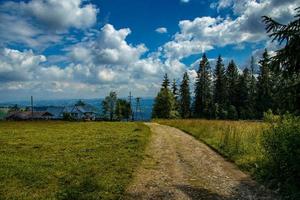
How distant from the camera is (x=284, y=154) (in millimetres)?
11953

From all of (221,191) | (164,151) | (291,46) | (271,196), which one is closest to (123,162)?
(164,151)

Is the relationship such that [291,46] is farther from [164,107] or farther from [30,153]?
[164,107]

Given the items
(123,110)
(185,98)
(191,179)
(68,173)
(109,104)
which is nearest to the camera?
(191,179)

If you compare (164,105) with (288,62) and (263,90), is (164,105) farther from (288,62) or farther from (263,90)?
(288,62)

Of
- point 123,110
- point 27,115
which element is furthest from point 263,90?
point 27,115

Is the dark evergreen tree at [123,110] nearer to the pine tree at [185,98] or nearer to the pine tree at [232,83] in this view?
the pine tree at [185,98]

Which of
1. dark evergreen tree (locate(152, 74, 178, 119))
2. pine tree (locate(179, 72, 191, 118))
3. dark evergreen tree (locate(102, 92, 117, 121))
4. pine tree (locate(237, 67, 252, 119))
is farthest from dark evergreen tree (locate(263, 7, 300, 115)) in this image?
dark evergreen tree (locate(102, 92, 117, 121))

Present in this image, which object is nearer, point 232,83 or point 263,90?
point 263,90

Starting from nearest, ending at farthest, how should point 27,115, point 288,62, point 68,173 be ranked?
point 288,62
point 68,173
point 27,115

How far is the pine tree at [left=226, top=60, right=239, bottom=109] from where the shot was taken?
90438 mm

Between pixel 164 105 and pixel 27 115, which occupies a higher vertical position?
pixel 164 105

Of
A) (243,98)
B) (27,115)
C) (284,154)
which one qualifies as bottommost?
(27,115)

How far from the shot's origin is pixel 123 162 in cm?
1600

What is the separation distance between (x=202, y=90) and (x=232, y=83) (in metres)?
8.49
